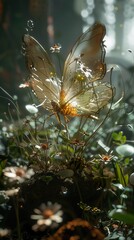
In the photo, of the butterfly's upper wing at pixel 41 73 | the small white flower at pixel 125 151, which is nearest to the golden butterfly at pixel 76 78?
the butterfly's upper wing at pixel 41 73

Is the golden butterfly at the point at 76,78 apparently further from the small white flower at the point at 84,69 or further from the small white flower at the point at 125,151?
the small white flower at the point at 125,151

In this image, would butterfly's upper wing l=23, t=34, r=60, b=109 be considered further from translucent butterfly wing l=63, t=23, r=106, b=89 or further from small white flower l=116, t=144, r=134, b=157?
small white flower l=116, t=144, r=134, b=157

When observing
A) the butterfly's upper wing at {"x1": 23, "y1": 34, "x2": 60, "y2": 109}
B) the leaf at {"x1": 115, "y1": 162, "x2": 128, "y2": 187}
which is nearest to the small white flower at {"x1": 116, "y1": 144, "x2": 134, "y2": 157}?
the leaf at {"x1": 115, "y1": 162, "x2": 128, "y2": 187}

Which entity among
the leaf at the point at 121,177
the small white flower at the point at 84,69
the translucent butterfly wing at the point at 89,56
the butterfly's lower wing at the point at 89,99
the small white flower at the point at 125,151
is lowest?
the leaf at the point at 121,177

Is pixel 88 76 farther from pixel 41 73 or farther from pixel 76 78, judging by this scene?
pixel 41 73

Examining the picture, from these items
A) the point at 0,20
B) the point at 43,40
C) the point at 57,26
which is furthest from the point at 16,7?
the point at 57,26

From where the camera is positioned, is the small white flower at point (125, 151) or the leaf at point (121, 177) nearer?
the small white flower at point (125, 151)

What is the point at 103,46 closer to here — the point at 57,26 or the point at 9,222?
the point at 9,222

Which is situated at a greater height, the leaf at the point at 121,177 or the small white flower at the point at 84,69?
the small white flower at the point at 84,69
